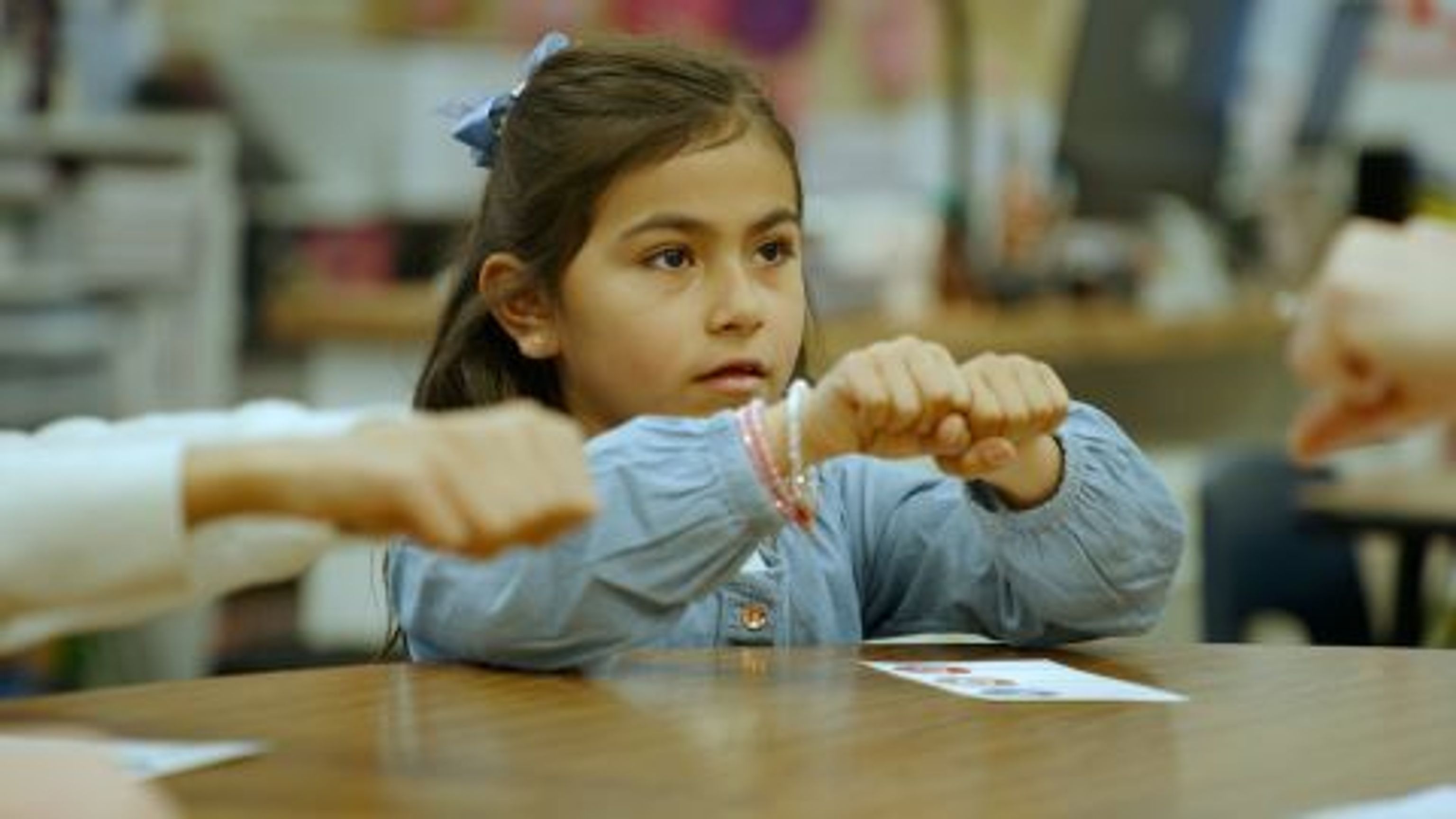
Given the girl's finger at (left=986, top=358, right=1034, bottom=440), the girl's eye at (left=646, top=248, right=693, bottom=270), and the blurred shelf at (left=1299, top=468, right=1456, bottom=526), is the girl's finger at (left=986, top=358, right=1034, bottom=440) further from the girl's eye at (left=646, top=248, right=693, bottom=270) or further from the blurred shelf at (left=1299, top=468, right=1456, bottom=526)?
the blurred shelf at (left=1299, top=468, right=1456, bottom=526)

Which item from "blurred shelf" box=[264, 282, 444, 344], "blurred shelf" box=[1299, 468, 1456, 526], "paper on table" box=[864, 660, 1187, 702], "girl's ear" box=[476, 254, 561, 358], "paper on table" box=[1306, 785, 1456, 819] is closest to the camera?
"paper on table" box=[1306, 785, 1456, 819]

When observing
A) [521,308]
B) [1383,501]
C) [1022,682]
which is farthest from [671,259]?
[1383,501]

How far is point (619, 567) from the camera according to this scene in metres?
1.61

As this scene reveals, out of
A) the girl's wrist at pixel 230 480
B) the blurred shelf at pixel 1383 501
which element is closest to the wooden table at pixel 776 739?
the girl's wrist at pixel 230 480

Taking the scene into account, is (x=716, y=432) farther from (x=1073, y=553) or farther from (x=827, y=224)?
(x=827, y=224)

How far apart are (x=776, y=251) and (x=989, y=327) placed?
10.5ft

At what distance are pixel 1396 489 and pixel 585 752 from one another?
3126 mm

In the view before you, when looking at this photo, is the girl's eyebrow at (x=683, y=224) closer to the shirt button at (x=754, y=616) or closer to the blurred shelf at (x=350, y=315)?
the shirt button at (x=754, y=616)

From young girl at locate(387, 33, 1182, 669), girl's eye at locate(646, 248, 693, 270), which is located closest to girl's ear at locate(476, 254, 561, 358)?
young girl at locate(387, 33, 1182, 669)

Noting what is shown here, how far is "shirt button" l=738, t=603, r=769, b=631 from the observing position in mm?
1906

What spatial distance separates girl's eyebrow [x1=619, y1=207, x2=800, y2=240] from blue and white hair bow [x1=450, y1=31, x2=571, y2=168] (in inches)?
7.3

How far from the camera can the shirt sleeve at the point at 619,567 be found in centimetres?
158

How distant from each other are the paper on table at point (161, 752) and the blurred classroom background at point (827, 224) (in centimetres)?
282

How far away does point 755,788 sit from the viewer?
123cm
